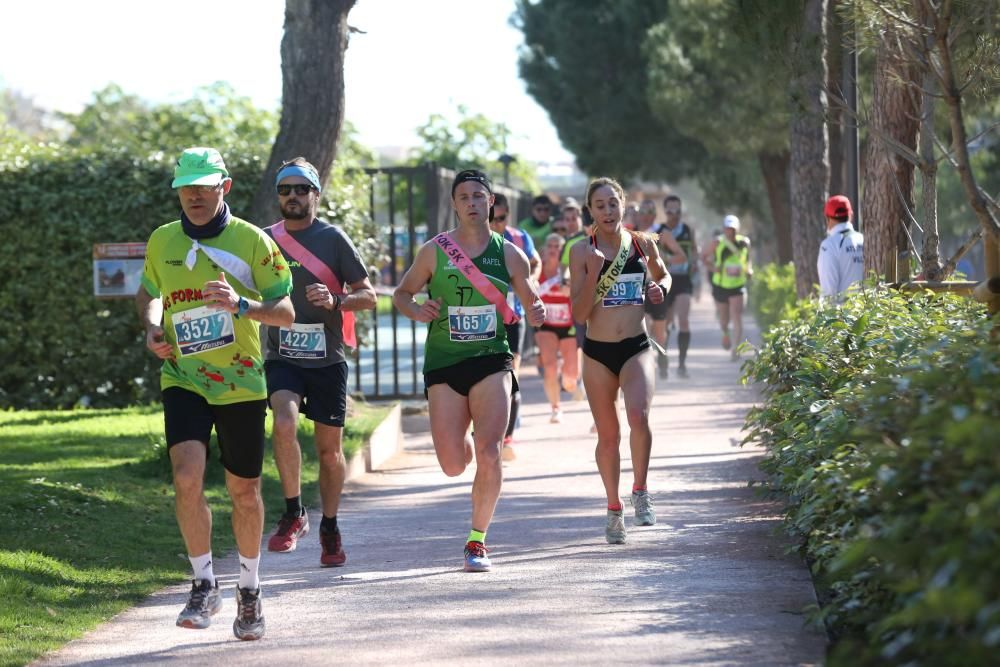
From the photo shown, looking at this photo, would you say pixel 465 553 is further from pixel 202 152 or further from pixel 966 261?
pixel 966 261

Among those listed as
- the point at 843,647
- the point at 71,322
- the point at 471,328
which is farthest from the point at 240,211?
the point at 843,647

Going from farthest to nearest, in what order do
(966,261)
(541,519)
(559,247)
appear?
(966,261), (559,247), (541,519)

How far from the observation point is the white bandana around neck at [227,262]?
6652mm

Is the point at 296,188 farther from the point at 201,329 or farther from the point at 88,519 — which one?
the point at 88,519

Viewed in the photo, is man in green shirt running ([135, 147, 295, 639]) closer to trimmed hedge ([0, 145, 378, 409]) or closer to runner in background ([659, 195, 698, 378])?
trimmed hedge ([0, 145, 378, 409])

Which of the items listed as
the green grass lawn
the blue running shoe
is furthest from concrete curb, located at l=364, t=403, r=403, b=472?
the blue running shoe

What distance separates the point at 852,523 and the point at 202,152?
9.25ft

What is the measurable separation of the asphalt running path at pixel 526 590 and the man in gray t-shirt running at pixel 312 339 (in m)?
0.55

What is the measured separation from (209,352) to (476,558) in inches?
79.9

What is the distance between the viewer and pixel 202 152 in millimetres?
6676

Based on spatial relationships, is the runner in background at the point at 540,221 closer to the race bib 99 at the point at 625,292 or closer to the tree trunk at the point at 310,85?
the tree trunk at the point at 310,85

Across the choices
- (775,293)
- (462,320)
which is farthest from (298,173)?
(775,293)

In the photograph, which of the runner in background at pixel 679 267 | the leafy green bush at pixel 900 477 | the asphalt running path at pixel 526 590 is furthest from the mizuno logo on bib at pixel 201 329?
the runner in background at pixel 679 267

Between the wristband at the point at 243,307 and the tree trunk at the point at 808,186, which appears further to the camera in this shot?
the tree trunk at the point at 808,186
